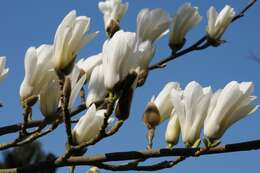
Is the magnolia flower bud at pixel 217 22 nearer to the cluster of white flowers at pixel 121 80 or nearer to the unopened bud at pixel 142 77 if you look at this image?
the cluster of white flowers at pixel 121 80

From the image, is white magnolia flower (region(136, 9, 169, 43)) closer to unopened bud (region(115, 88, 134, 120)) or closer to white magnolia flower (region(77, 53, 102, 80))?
white magnolia flower (region(77, 53, 102, 80))

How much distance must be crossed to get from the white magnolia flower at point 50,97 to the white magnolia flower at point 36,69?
0.02 m

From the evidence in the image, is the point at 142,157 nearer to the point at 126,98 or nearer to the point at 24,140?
the point at 126,98

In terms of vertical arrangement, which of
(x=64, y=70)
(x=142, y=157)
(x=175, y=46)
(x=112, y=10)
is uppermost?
(x=112, y=10)

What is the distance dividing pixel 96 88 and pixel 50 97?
0.15 m

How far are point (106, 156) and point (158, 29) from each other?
44 centimetres

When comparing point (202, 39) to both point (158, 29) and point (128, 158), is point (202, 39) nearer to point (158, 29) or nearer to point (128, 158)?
point (158, 29)

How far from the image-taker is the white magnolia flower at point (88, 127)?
49.7 inches

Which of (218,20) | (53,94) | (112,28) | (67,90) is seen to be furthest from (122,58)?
(218,20)

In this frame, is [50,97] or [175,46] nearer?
[50,97]

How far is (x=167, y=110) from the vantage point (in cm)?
144

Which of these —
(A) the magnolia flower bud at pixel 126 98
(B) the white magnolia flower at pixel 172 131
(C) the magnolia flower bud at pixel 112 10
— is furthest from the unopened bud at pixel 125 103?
(C) the magnolia flower bud at pixel 112 10

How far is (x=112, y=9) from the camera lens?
1.89 metres

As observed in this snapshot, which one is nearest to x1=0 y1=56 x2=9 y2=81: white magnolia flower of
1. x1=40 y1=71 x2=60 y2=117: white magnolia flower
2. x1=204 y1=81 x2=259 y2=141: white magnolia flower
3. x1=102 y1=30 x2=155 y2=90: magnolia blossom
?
x1=40 y1=71 x2=60 y2=117: white magnolia flower
